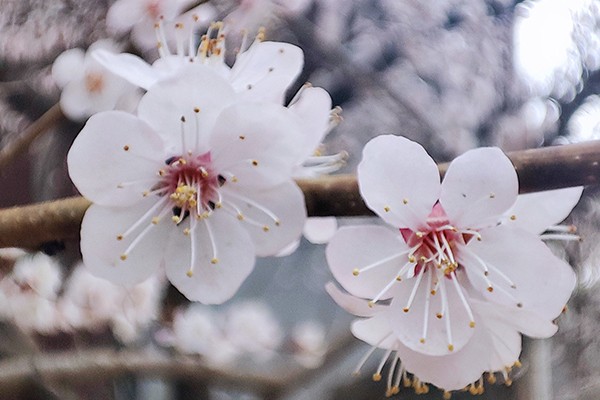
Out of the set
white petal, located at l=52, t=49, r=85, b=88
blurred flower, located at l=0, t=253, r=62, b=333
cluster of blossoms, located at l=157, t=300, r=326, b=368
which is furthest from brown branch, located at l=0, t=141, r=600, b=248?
cluster of blossoms, located at l=157, t=300, r=326, b=368

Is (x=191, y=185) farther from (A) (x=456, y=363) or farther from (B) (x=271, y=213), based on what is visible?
(A) (x=456, y=363)

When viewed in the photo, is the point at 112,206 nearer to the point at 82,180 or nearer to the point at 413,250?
the point at 82,180

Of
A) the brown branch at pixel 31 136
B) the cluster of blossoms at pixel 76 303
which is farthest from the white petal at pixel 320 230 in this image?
the cluster of blossoms at pixel 76 303

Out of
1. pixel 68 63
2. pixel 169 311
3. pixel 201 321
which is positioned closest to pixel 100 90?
pixel 68 63

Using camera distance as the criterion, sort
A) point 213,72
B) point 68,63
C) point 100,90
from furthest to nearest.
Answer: point 68,63 < point 100,90 < point 213,72

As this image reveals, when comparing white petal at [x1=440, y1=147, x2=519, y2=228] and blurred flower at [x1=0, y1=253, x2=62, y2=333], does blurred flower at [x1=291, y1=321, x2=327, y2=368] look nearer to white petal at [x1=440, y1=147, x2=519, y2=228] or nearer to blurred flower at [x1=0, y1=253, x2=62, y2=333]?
blurred flower at [x1=0, y1=253, x2=62, y2=333]
